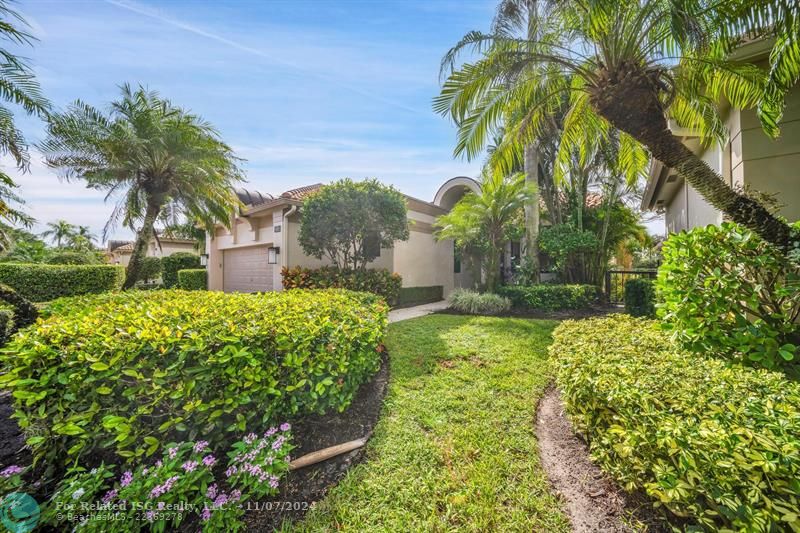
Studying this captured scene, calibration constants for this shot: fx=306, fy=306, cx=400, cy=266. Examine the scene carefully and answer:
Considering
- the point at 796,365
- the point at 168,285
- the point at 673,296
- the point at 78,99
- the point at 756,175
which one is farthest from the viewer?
the point at 168,285

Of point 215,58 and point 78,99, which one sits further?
point 78,99

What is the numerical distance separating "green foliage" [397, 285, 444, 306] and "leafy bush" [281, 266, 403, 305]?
5.17 feet

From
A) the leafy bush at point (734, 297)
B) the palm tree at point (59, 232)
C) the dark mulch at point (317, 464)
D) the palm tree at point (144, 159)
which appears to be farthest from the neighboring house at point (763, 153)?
the palm tree at point (59, 232)

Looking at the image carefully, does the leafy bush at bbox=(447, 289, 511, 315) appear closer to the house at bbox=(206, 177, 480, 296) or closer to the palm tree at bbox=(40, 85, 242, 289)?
the house at bbox=(206, 177, 480, 296)

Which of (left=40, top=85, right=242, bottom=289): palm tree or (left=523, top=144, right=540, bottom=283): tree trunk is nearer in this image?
(left=40, top=85, right=242, bottom=289): palm tree

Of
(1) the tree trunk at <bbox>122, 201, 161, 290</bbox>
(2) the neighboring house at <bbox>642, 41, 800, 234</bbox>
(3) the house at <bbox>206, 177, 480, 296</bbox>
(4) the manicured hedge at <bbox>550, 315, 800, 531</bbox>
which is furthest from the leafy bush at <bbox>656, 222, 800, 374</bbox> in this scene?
(1) the tree trunk at <bbox>122, 201, 161, 290</bbox>

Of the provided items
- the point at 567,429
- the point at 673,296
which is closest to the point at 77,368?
the point at 567,429

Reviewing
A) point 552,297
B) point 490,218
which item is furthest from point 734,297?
point 490,218

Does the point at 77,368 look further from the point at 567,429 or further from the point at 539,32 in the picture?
the point at 539,32

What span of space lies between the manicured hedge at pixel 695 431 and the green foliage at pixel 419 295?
9.74 metres

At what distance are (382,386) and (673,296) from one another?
12.3ft

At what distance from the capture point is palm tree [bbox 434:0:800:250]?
3207 millimetres

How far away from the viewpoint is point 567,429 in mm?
3318

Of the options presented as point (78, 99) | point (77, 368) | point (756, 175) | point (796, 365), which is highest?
point (78, 99)
